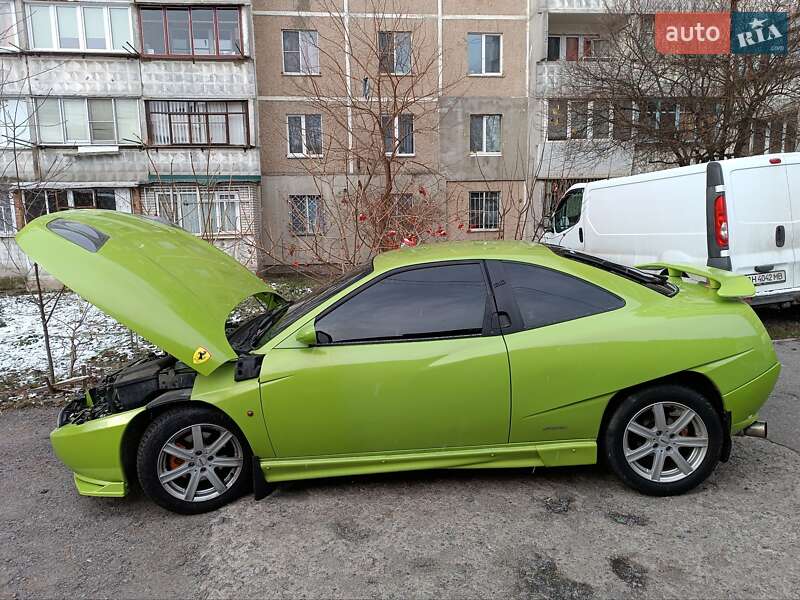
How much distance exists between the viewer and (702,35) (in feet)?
42.3

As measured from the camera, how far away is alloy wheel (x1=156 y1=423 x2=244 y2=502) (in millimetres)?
3252

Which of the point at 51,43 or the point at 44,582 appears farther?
the point at 51,43

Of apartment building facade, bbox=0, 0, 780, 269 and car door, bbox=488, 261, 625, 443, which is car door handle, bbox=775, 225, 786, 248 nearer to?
car door, bbox=488, 261, 625, 443

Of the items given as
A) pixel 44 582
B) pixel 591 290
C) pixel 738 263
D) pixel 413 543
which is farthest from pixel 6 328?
pixel 738 263

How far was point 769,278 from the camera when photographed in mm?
6797

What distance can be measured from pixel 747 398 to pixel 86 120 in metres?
20.1

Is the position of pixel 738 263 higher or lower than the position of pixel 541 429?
higher

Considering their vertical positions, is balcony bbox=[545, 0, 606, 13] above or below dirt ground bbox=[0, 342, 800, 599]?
above

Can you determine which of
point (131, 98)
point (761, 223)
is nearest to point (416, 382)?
point (761, 223)

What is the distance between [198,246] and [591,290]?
9.96 feet

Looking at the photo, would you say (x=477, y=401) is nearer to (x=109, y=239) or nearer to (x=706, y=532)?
(x=706, y=532)

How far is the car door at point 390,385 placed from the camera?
3133 millimetres

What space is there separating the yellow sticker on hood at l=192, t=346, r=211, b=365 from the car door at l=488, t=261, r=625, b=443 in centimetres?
179

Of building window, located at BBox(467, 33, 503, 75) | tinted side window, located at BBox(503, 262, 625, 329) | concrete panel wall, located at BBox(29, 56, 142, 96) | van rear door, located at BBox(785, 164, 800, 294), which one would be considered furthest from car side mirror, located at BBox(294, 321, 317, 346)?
building window, located at BBox(467, 33, 503, 75)
